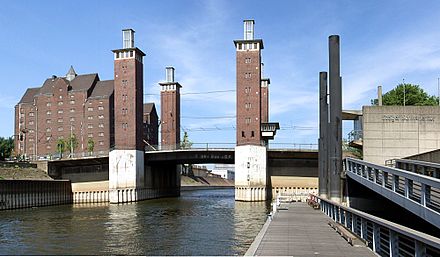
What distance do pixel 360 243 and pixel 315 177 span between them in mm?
58587

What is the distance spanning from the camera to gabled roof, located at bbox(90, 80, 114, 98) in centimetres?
12743

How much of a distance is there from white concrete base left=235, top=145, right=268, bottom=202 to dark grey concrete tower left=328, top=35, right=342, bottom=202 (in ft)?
126

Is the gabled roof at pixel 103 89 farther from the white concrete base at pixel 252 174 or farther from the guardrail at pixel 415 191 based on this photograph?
the guardrail at pixel 415 191

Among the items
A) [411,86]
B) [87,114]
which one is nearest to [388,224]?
[411,86]

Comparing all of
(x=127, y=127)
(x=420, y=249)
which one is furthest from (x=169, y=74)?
(x=420, y=249)

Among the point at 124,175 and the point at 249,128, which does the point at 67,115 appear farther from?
the point at 249,128

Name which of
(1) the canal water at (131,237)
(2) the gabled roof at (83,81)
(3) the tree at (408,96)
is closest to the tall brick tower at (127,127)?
(1) the canal water at (131,237)

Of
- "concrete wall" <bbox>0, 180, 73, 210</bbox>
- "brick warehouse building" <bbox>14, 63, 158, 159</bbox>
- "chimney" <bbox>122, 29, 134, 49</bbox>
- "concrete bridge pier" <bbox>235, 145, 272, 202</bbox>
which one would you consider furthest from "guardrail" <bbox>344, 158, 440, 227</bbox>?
"brick warehouse building" <bbox>14, 63, 158, 159</bbox>

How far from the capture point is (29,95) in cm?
14300

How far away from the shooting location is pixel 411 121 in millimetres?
47375

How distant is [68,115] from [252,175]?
246ft

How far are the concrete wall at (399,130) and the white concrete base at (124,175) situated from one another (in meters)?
38.5

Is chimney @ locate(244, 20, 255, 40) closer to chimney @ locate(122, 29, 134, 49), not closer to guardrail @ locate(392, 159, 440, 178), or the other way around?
chimney @ locate(122, 29, 134, 49)

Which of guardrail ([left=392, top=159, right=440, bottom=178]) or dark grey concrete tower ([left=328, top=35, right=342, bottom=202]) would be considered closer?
guardrail ([left=392, top=159, right=440, bottom=178])
